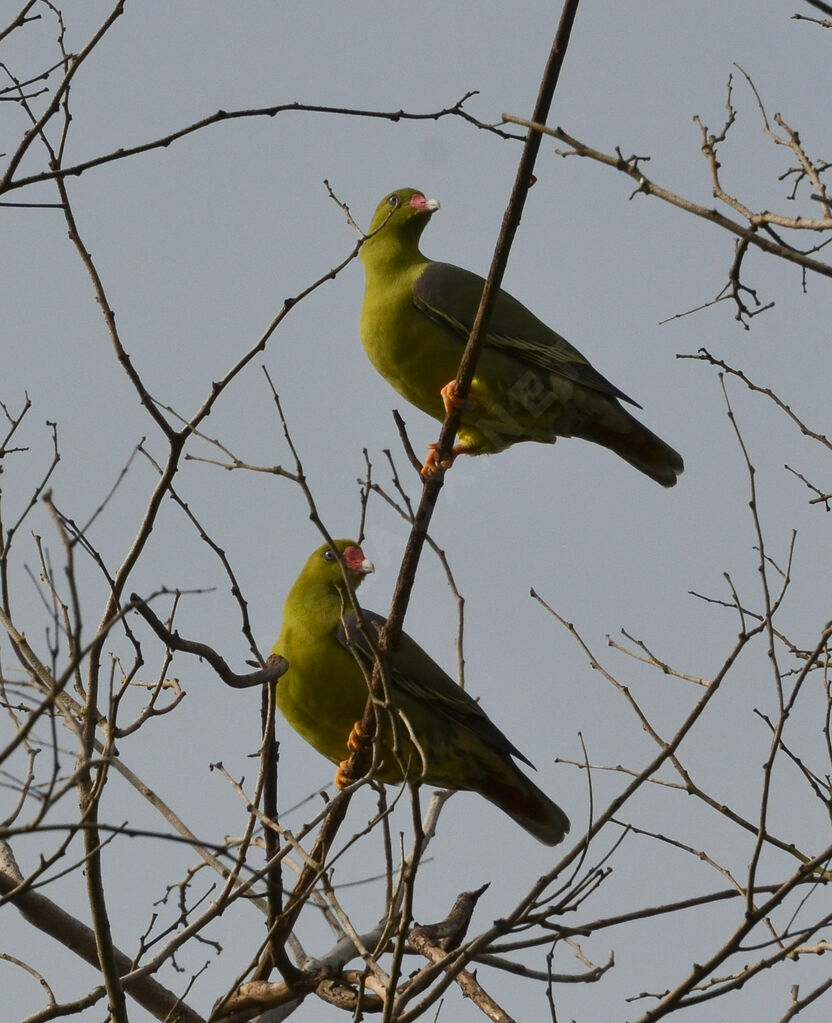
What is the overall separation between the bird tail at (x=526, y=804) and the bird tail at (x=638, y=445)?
1.42 m

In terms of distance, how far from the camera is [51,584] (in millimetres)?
3664

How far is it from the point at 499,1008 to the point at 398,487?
1405 mm

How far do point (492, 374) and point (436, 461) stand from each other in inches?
50.9

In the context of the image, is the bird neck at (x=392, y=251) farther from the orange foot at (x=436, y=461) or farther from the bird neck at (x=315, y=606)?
the bird neck at (x=315, y=606)

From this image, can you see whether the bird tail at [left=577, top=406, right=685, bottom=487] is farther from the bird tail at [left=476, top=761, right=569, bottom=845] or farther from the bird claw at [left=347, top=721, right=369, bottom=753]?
the bird claw at [left=347, top=721, right=369, bottom=753]

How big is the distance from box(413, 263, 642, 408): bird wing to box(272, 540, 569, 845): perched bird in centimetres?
124

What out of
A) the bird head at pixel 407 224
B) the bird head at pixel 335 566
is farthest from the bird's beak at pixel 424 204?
the bird head at pixel 335 566

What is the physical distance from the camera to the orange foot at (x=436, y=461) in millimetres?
3863

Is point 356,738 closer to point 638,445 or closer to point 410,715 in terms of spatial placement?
point 410,715

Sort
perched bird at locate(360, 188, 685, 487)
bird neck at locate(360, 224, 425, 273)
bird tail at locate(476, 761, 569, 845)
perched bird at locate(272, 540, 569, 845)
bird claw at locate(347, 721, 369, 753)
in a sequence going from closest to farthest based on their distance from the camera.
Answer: bird claw at locate(347, 721, 369, 753), perched bird at locate(272, 540, 569, 845), bird tail at locate(476, 761, 569, 845), perched bird at locate(360, 188, 685, 487), bird neck at locate(360, 224, 425, 273)

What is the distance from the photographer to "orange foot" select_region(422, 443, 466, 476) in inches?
152

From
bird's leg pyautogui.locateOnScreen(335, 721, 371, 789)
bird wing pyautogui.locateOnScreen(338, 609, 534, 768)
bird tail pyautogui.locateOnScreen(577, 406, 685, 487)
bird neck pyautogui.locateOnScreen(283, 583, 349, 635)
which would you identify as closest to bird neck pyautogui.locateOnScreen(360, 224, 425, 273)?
bird tail pyautogui.locateOnScreen(577, 406, 685, 487)

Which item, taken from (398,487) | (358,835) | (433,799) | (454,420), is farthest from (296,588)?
(358,835)

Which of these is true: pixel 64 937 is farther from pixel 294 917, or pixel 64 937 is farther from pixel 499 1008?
pixel 499 1008
